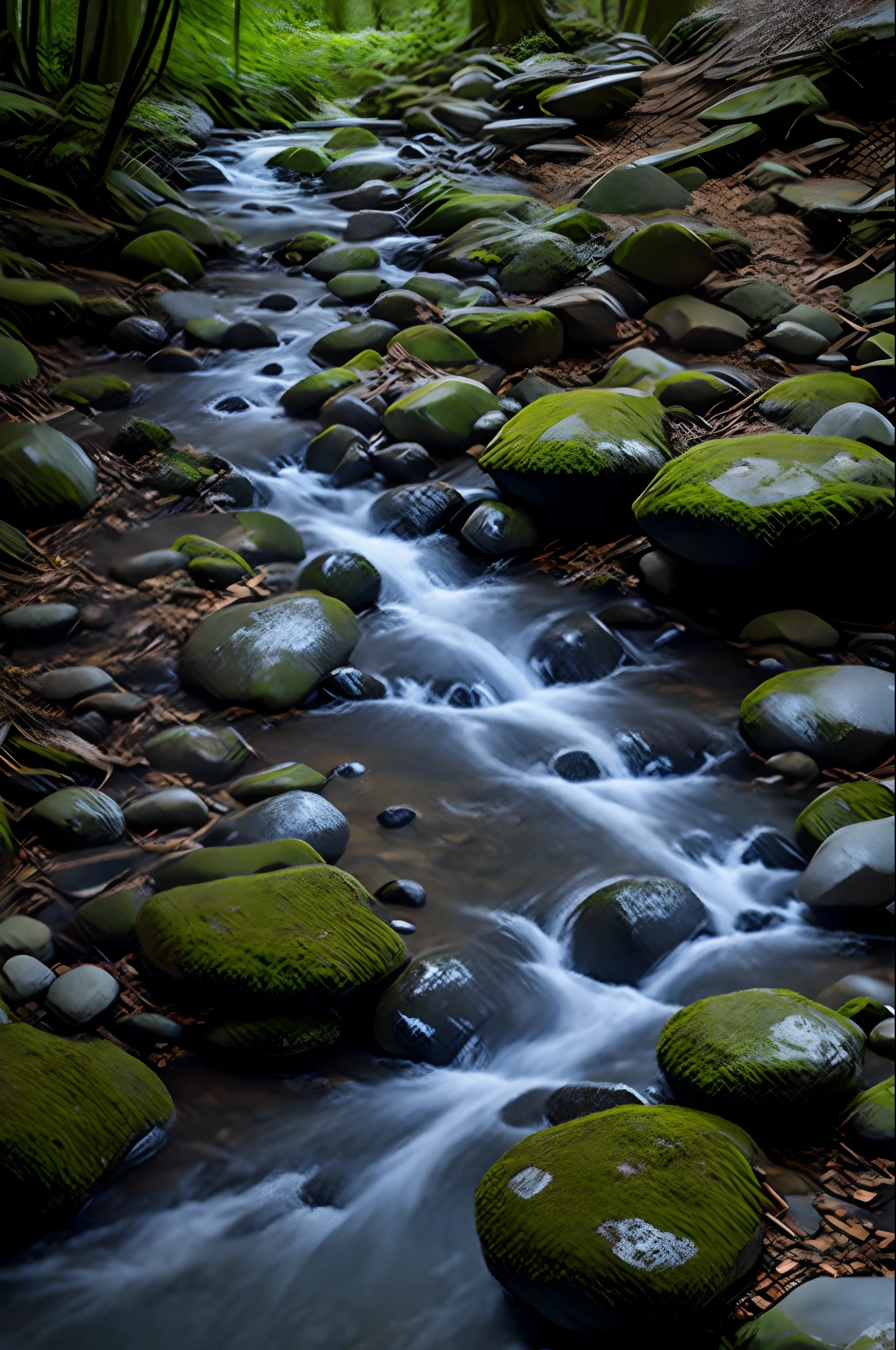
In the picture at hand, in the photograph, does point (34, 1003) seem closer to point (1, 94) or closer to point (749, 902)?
point (749, 902)

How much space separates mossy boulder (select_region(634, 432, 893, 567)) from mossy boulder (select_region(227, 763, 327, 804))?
1.28m

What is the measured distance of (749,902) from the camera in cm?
213

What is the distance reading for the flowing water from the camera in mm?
1492

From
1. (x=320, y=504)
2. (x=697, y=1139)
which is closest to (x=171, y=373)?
(x=320, y=504)

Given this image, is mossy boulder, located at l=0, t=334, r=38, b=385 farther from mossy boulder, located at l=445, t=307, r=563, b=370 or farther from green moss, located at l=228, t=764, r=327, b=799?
green moss, located at l=228, t=764, r=327, b=799

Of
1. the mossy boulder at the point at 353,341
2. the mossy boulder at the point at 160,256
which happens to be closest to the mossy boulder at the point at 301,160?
the mossy boulder at the point at 160,256

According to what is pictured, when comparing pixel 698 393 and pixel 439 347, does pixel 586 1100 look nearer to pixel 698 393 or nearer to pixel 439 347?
pixel 698 393

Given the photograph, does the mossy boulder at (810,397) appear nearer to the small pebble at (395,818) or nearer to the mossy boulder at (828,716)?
the mossy boulder at (828,716)

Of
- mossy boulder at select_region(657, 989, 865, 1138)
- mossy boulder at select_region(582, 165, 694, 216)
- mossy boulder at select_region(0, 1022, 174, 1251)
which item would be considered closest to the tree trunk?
mossy boulder at select_region(582, 165, 694, 216)

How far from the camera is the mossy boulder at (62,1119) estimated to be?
1.52 m

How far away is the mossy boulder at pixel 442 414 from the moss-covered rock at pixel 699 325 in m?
0.91

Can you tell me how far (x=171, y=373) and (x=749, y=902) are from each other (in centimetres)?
359

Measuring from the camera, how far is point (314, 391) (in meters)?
4.22

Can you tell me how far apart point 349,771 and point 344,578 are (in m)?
0.83
